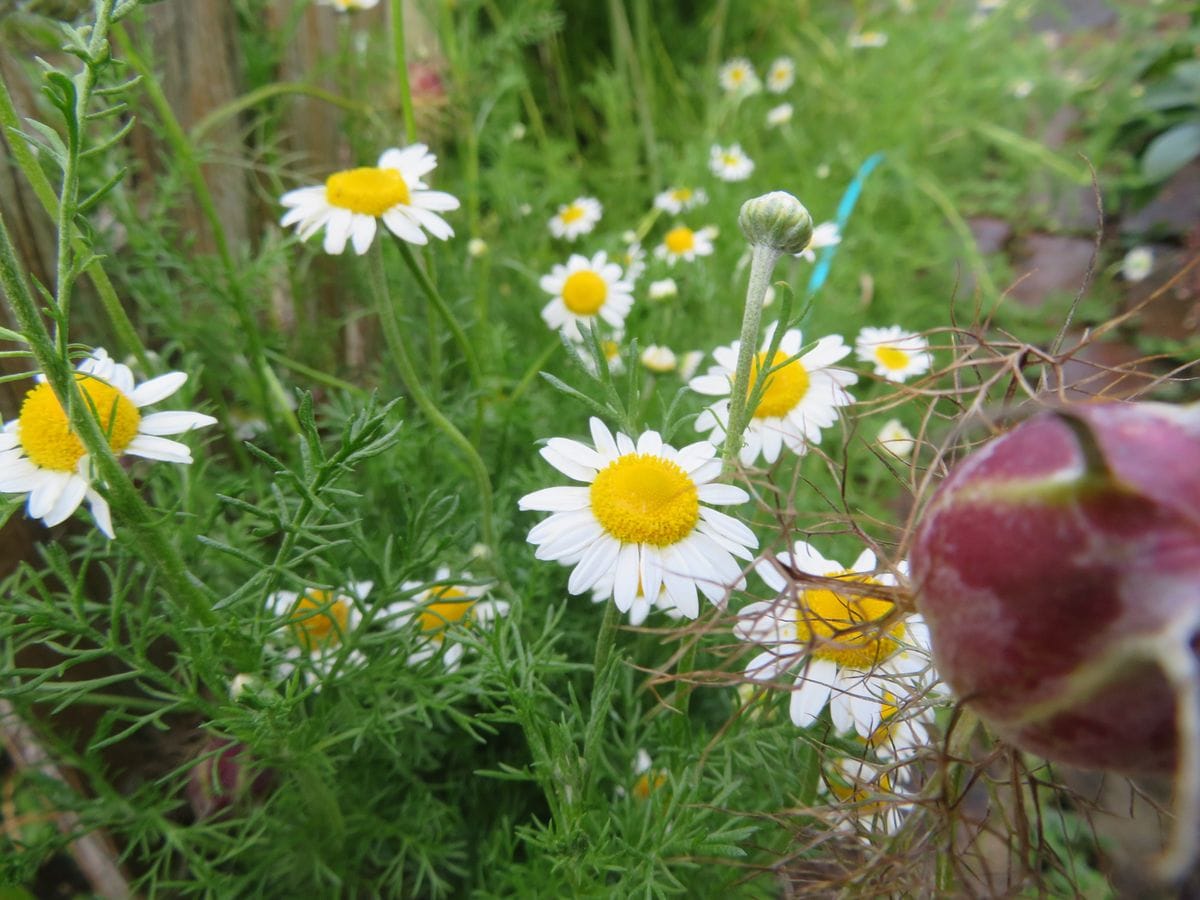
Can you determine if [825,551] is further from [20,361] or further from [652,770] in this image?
[20,361]

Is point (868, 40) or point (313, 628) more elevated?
point (868, 40)

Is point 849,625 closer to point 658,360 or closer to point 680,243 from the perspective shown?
point 658,360

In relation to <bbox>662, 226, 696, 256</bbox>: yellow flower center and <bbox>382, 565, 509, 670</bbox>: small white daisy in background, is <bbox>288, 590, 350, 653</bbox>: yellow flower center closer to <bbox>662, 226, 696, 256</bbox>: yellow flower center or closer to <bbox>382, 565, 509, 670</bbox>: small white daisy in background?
<bbox>382, 565, 509, 670</bbox>: small white daisy in background

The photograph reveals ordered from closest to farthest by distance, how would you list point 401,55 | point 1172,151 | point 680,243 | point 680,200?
point 401,55, point 680,243, point 680,200, point 1172,151

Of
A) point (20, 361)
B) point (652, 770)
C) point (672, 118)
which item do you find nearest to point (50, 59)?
point (20, 361)

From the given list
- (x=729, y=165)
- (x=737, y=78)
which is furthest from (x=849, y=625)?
(x=737, y=78)

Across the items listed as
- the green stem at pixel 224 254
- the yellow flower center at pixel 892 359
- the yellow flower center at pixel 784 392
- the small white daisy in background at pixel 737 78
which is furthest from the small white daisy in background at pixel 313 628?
the small white daisy in background at pixel 737 78
